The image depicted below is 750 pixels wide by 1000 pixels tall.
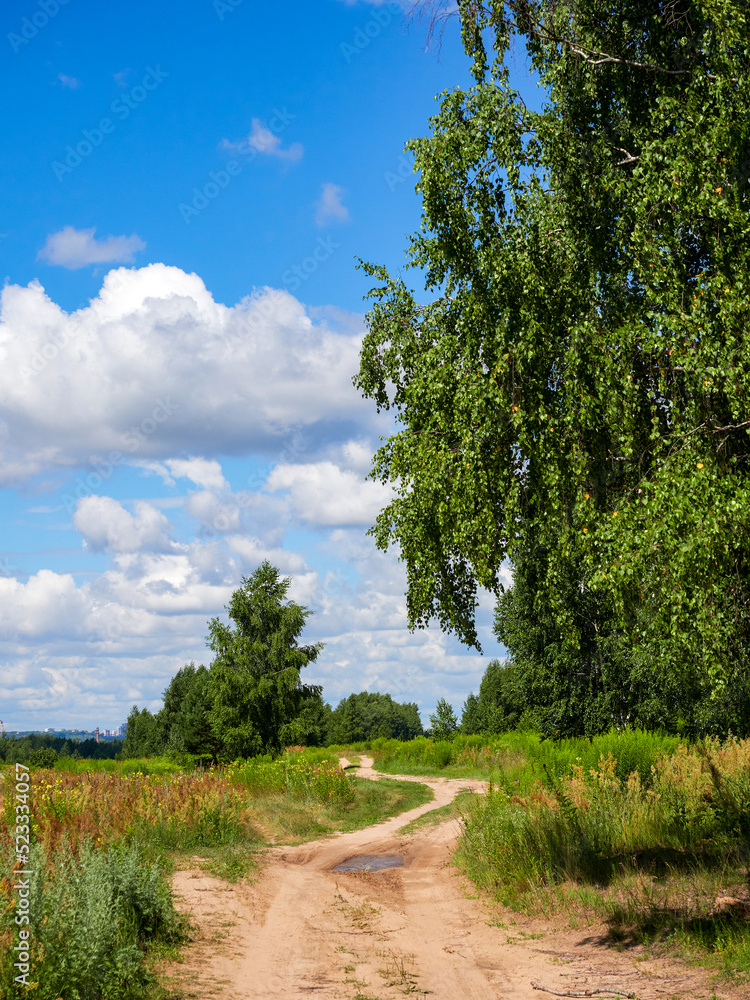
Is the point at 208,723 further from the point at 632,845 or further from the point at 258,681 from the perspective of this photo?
the point at 632,845

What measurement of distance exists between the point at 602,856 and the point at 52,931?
22.2 feet

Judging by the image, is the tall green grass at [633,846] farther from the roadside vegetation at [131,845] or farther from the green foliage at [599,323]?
the roadside vegetation at [131,845]

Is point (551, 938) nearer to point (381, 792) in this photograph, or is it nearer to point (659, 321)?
point (659, 321)

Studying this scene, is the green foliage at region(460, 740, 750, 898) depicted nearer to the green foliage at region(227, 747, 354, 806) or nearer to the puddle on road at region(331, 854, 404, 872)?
the puddle on road at region(331, 854, 404, 872)

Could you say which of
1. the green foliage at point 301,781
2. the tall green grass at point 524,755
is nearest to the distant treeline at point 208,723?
the tall green grass at point 524,755

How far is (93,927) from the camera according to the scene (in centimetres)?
543

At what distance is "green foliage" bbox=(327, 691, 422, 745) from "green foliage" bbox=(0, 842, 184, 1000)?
8648 cm

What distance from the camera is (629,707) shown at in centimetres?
2783

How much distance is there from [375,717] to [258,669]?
327 ft

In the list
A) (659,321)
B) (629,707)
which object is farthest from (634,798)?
(629,707)

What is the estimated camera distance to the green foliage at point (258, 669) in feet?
134

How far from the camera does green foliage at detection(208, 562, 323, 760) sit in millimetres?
40812

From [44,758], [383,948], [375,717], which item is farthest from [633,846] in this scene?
[375,717]

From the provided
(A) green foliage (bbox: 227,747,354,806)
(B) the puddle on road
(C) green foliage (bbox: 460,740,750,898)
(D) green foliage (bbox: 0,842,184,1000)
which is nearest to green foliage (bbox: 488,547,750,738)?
(A) green foliage (bbox: 227,747,354,806)
